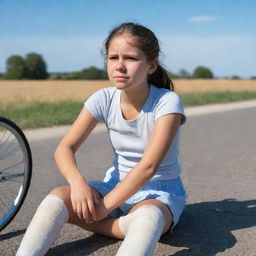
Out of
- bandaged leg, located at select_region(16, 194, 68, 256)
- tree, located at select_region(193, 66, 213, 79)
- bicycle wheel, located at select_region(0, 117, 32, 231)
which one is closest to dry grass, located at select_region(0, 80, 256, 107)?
bicycle wheel, located at select_region(0, 117, 32, 231)

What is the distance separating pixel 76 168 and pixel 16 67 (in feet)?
269

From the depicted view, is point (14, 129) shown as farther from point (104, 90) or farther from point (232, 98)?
point (232, 98)

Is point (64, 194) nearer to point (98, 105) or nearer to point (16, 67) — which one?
point (98, 105)

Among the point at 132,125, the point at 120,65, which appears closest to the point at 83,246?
the point at 132,125

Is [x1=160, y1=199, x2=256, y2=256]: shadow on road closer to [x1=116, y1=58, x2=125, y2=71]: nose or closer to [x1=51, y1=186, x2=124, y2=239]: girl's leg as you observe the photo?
[x1=51, y1=186, x2=124, y2=239]: girl's leg

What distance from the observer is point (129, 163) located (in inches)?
120

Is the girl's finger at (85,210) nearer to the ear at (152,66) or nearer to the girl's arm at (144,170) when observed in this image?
the girl's arm at (144,170)

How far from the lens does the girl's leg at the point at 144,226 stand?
2.37m

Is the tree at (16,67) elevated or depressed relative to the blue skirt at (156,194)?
depressed

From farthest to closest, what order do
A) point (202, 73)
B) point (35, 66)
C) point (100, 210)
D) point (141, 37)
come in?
1. point (202, 73)
2. point (35, 66)
3. point (141, 37)
4. point (100, 210)

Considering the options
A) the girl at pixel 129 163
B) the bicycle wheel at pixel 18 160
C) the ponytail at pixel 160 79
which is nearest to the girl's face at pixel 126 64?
the girl at pixel 129 163

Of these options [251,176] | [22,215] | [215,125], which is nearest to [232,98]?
[215,125]

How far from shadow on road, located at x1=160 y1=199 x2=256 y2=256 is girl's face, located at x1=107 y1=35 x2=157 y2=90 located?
910 millimetres

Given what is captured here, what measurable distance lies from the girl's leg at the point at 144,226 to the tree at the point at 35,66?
78896 millimetres
